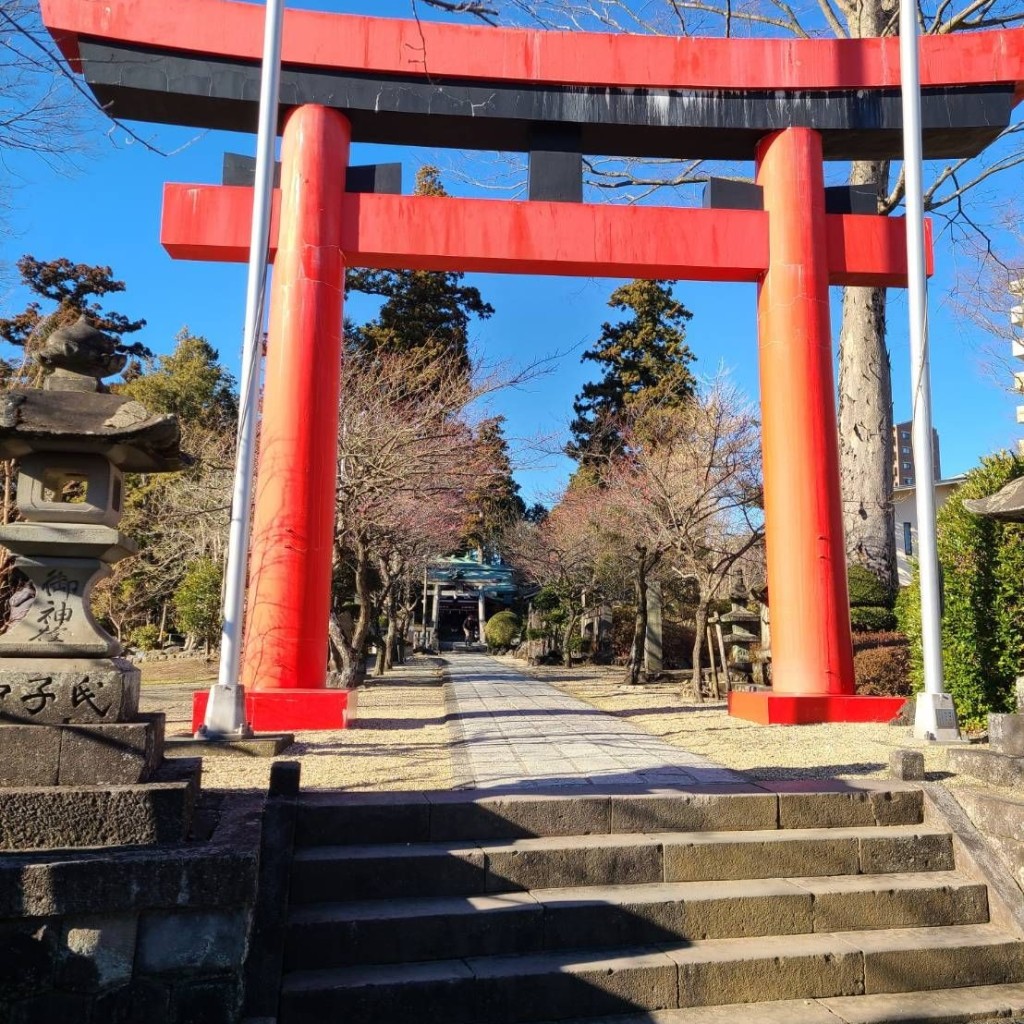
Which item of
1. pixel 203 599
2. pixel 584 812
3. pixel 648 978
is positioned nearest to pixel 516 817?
pixel 584 812

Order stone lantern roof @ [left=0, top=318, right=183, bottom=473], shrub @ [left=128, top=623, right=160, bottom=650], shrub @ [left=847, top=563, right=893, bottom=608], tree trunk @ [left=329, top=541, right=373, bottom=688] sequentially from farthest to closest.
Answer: shrub @ [left=128, top=623, right=160, bottom=650], tree trunk @ [left=329, top=541, right=373, bottom=688], shrub @ [left=847, top=563, right=893, bottom=608], stone lantern roof @ [left=0, top=318, right=183, bottom=473]

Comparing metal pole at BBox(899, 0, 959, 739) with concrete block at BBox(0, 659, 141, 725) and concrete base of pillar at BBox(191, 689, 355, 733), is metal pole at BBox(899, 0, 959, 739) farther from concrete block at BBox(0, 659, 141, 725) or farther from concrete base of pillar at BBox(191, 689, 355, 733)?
concrete block at BBox(0, 659, 141, 725)

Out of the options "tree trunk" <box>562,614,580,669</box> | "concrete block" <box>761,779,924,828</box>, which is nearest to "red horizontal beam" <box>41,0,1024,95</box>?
"concrete block" <box>761,779,924,828</box>

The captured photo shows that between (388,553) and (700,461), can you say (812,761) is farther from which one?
(388,553)

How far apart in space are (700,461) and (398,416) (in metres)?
5.77

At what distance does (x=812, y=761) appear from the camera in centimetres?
639

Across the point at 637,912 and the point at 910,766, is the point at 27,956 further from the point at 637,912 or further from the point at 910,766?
the point at 910,766

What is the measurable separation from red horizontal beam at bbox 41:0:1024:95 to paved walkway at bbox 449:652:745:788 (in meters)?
7.26

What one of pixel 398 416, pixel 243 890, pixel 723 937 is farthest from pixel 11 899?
pixel 398 416

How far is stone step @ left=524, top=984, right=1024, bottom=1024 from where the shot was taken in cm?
347

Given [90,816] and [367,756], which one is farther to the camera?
[367,756]

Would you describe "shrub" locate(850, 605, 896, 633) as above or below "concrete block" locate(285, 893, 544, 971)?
above

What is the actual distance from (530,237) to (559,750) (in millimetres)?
5667

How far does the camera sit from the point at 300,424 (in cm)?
863
